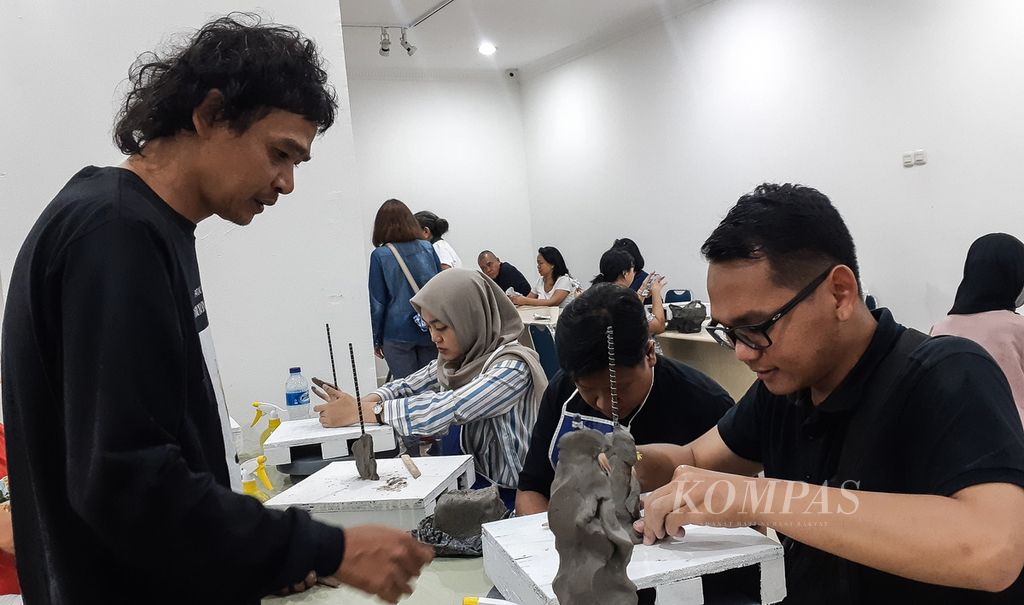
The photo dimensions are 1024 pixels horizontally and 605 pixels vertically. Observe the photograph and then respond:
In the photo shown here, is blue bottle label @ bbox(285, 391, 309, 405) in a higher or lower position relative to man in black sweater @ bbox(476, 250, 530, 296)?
lower

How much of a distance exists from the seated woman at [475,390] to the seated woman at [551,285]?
4.29 m

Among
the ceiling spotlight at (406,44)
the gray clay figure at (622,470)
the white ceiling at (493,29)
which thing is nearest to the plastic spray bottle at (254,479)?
the gray clay figure at (622,470)

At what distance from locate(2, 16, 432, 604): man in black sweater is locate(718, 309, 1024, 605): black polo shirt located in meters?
0.69

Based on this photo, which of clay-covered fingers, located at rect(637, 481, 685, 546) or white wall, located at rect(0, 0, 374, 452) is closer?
clay-covered fingers, located at rect(637, 481, 685, 546)

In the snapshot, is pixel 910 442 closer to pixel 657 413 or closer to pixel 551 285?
pixel 657 413

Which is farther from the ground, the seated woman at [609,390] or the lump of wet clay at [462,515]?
the seated woman at [609,390]

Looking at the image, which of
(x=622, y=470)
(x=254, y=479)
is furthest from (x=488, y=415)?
(x=622, y=470)

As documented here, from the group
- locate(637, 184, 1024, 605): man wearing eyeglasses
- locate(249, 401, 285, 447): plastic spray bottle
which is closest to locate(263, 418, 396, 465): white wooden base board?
locate(249, 401, 285, 447): plastic spray bottle

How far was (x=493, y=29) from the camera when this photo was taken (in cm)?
757

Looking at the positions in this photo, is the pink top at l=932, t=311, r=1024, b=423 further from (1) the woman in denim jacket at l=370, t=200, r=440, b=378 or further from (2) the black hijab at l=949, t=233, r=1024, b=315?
(1) the woman in denim jacket at l=370, t=200, r=440, b=378

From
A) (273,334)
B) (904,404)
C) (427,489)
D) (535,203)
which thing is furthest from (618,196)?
(904,404)

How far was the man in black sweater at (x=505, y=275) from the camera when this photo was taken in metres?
7.88

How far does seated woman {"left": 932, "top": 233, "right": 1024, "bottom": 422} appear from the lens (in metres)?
2.80

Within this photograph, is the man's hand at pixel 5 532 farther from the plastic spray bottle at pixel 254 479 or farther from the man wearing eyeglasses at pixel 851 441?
the man wearing eyeglasses at pixel 851 441
